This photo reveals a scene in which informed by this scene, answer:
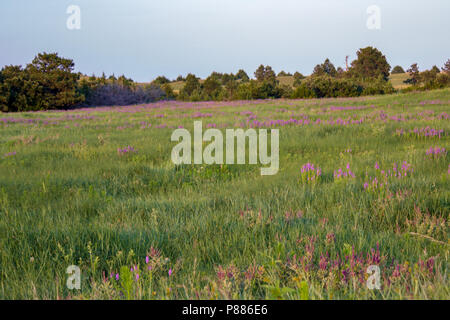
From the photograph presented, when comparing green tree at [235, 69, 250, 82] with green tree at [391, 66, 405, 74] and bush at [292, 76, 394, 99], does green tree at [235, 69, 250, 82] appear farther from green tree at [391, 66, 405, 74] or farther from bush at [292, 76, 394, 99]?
green tree at [391, 66, 405, 74]

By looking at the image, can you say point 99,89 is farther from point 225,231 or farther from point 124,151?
point 225,231

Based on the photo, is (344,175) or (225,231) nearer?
(225,231)

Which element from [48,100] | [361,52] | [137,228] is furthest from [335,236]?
[361,52]

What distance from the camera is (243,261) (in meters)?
2.48

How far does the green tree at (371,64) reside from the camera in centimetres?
7462

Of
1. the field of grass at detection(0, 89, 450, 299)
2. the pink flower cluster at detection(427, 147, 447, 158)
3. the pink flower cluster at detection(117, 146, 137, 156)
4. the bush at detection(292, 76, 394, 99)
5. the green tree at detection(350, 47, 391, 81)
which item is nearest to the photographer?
the field of grass at detection(0, 89, 450, 299)

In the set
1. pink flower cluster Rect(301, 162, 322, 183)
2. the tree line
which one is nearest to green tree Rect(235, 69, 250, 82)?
the tree line

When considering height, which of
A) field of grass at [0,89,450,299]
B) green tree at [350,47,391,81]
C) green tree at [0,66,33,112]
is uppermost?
green tree at [350,47,391,81]

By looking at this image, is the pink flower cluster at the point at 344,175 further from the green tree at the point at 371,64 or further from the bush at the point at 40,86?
the green tree at the point at 371,64

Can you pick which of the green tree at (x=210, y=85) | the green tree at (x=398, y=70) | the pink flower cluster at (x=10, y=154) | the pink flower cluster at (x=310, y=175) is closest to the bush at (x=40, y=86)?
the green tree at (x=210, y=85)

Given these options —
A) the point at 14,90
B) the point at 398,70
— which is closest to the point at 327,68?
the point at 398,70

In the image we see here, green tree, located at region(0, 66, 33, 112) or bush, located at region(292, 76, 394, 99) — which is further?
bush, located at region(292, 76, 394, 99)

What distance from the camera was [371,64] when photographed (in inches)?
2963

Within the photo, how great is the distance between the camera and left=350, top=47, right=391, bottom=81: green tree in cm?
7462
